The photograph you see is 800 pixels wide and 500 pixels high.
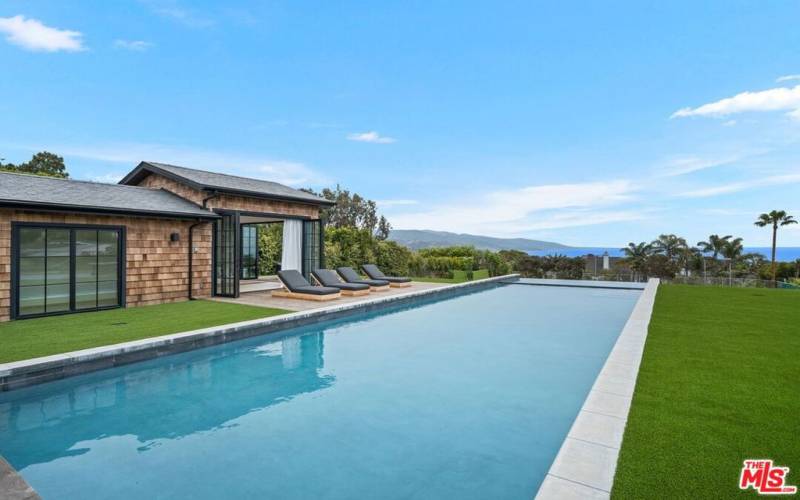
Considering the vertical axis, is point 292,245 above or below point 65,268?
above

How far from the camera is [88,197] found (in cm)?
974

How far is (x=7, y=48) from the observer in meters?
15.3

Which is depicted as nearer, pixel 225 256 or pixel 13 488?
pixel 13 488

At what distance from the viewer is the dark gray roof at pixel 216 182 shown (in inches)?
471

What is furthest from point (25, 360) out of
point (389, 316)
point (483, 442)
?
point (389, 316)

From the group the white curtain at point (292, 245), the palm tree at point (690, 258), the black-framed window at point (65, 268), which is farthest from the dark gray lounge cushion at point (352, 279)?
the palm tree at point (690, 258)

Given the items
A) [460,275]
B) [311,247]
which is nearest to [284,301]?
[311,247]

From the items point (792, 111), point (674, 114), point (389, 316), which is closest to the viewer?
point (389, 316)

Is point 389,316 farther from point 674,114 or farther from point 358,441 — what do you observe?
point 674,114

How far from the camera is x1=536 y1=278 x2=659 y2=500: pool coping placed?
2.64 metres

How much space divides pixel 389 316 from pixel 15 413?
304 inches

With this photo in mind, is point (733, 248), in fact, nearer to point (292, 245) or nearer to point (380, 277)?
point (380, 277)

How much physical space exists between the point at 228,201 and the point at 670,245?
1564 inches

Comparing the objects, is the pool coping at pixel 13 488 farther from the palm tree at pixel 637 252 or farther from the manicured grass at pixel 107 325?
the palm tree at pixel 637 252
